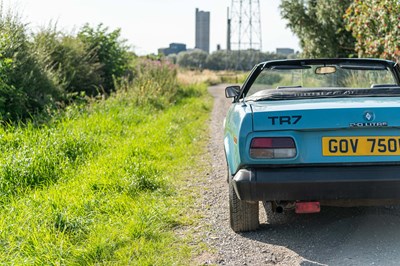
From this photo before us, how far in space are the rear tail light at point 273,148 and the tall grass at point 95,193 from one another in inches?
37.0

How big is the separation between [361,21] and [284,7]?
10.4 metres

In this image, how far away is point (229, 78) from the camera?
4891 cm

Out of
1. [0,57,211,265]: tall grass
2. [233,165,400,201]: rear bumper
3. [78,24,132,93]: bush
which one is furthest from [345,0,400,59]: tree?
[233,165,400,201]: rear bumper

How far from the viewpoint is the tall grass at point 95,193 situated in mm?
3424

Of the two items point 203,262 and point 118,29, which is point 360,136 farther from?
point 118,29

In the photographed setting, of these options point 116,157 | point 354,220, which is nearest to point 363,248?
point 354,220

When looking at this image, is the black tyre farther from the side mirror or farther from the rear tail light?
the side mirror

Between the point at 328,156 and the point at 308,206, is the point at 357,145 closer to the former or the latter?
the point at 328,156

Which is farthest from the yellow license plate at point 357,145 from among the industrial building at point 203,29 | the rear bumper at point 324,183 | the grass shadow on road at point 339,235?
the industrial building at point 203,29

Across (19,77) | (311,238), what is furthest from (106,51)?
(311,238)

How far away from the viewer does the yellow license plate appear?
3.22 meters

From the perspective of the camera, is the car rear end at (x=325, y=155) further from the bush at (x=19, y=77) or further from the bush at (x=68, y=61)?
the bush at (x=68, y=61)

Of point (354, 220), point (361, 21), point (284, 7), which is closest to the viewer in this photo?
point (354, 220)

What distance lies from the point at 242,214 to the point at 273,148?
0.81 meters
